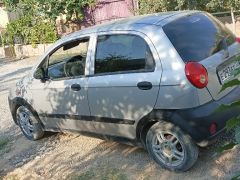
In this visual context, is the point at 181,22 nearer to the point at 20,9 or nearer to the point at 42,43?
the point at 42,43

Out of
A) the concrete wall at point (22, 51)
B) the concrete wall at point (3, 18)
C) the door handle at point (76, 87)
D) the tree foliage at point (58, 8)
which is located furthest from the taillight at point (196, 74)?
the concrete wall at point (3, 18)

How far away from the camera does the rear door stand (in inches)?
186

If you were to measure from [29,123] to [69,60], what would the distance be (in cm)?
152

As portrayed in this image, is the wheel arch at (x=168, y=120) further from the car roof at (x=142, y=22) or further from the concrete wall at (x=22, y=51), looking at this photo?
the concrete wall at (x=22, y=51)


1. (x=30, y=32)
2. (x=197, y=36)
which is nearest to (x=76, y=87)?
(x=197, y=36)

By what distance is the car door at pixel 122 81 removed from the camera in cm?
482

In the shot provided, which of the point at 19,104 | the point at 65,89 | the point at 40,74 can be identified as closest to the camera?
the point at 65,89

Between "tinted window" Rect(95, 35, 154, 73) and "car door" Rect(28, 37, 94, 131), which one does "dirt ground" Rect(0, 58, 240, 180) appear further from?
"tinted window" Rect(95, 35, 154, 73)

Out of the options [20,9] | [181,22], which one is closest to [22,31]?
[20,9]

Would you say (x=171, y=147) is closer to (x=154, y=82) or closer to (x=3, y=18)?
(x=154, y=82)

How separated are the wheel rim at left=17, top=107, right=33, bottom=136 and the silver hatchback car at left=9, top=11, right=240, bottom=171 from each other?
109 cm

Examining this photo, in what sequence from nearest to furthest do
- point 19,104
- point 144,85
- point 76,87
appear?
point 144,85 < point 76,87 < point 19,104

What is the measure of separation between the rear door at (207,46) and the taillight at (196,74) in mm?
66

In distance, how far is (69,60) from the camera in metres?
5.97
